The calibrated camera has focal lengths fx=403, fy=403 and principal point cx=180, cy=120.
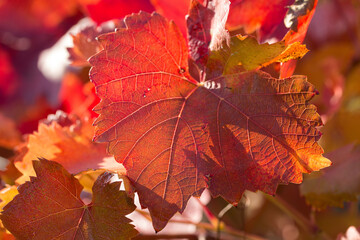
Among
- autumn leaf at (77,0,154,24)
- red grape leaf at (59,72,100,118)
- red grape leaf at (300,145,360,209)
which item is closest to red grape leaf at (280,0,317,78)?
red grape leaf at (300,145,360,209)

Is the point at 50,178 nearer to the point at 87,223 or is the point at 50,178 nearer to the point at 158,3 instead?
the point at 87,223

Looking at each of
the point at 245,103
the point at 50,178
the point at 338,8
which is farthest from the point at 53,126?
the point at 338,8

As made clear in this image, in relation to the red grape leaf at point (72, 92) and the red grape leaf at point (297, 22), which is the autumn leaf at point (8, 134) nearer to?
the red grape leaf at point (72, 92)

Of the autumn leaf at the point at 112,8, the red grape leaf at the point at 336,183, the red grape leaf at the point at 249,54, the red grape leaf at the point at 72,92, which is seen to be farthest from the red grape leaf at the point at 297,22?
the red grape leaf at the point at 72,92

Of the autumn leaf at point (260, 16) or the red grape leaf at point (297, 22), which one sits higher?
the autumn leaf at point (260, 16)

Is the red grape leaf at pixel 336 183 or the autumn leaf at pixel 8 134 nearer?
the red grape leaf at pixel 336 183
